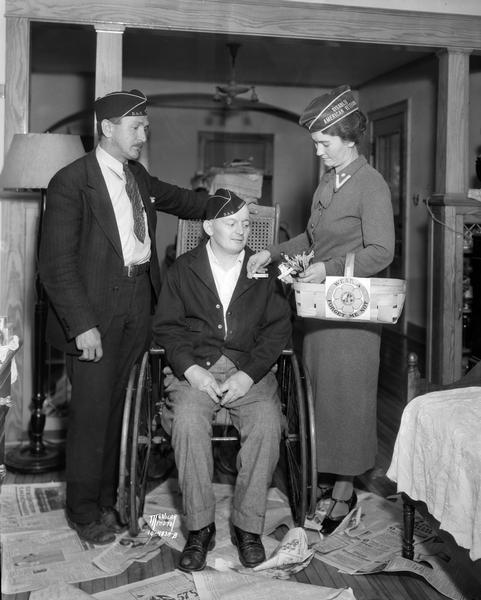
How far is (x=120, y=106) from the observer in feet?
8.96

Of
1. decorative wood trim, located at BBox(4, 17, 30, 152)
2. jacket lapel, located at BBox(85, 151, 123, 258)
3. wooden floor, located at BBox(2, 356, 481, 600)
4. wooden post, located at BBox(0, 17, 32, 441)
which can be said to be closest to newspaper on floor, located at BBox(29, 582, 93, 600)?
wooden floor, located at BBox(2, 356, 481, 600)

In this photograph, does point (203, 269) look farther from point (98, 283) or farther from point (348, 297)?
point (348, 297)

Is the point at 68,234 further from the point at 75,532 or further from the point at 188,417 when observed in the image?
the point at 75,532

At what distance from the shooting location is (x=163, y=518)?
2848mm

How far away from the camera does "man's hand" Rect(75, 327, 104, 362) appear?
2.67 m

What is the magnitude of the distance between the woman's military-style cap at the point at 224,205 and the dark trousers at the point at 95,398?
0.37 meters

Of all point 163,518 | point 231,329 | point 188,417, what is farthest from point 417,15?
point 163,518

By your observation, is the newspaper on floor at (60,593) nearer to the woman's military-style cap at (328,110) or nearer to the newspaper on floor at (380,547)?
the newspaper on floor at (380,547)

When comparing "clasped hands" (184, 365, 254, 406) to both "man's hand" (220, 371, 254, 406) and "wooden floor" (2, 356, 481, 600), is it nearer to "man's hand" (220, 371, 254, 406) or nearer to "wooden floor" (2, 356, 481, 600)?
"man's hand" (220, 371, 254, 406)

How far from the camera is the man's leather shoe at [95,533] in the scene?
2715 mm

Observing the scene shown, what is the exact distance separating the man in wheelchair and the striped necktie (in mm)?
184

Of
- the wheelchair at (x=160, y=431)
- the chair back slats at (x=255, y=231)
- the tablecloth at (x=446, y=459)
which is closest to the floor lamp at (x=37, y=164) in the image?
Answer: the chair back slats at (x=255, y=231)

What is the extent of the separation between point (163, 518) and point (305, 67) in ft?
17.0

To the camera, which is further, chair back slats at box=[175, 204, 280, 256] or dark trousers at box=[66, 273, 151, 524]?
chair back slats at box=[175, 204, 280, 256]
